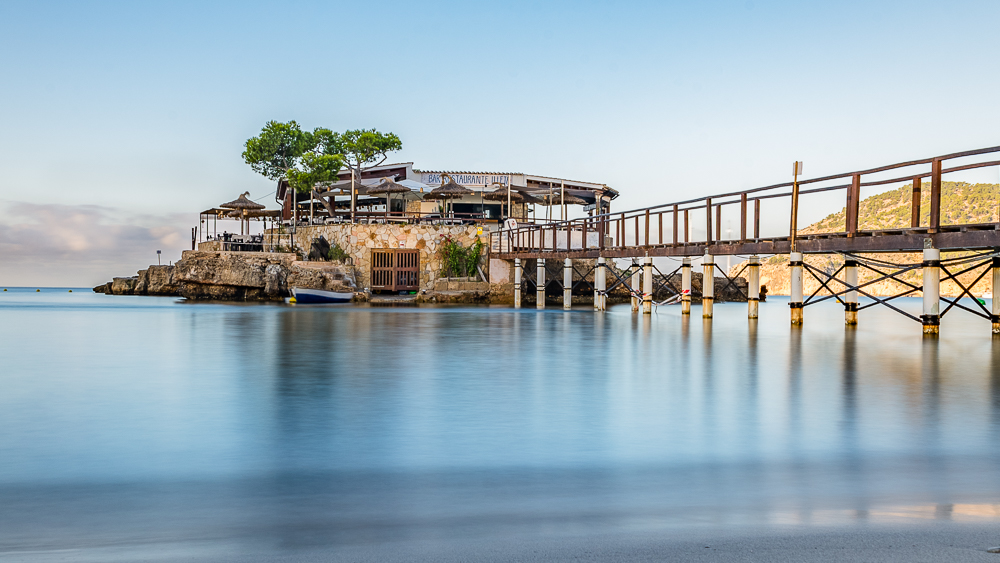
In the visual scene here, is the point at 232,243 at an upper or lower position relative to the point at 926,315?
upper

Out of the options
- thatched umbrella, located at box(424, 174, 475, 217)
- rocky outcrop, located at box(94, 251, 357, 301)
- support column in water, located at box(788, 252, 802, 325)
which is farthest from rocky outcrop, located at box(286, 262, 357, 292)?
support column in water, located at box(788, 252, 802, 325)

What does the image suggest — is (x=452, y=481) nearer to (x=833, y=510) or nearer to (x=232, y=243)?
(x=833, y=510)

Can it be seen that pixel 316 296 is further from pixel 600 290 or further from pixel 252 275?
pixel 600 290

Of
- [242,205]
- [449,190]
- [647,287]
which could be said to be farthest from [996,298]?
[242,205]

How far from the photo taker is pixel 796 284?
16.1 metres

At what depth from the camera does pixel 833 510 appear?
11.2ft

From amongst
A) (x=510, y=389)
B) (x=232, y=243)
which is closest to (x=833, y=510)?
(x=510, y=389)

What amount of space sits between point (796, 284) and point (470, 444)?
12937mm

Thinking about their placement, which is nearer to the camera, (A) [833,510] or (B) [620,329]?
(A) [833,510]

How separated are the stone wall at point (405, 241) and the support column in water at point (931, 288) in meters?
21.6

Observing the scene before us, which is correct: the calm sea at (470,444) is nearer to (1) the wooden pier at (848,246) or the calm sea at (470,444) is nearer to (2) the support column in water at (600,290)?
(1) the wooden pier at (848,246)

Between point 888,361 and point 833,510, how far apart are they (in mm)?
7812

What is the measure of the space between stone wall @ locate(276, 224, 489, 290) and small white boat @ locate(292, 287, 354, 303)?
335 cm

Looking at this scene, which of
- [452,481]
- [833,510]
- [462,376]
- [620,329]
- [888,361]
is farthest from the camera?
[620,329]
